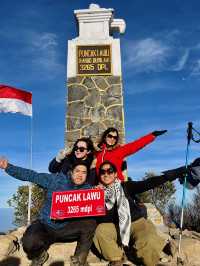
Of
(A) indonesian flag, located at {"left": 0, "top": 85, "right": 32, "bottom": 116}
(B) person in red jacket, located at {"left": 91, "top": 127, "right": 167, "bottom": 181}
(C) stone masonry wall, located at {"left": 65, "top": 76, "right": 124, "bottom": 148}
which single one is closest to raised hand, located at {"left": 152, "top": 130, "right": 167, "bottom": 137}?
(B) person in red jacket, located at {"left": 91, "top": 127, "right": 167, "bottom": 181}

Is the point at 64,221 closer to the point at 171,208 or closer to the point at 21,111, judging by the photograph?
the point at 21,111

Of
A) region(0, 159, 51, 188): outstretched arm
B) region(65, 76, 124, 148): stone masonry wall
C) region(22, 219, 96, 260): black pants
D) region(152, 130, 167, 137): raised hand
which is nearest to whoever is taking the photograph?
region(22, 219, 96, 260): black pants

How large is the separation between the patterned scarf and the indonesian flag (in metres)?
5.10

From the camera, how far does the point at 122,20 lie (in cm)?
1004

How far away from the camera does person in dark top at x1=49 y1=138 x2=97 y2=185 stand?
565cm

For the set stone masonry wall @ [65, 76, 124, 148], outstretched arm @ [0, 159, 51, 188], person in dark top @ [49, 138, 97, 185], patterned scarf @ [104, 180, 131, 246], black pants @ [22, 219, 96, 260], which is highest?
stone masonry wall @ [65, 76, 124, 148]

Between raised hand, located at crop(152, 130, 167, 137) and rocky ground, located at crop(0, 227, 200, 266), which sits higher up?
raised hand, located at crop(152, 130, 167, 137)

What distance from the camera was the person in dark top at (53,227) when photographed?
460 centimetres

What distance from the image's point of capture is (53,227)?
4.77 m

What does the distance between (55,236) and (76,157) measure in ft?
4.28

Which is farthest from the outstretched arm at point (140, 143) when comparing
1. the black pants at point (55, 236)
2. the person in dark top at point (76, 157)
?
the black pants at point (55, 236)

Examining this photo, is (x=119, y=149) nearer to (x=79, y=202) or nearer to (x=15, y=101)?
(x=79, y=202)

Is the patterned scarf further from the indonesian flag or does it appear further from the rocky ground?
the indonesian flag

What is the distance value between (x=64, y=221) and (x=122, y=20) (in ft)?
21.1
